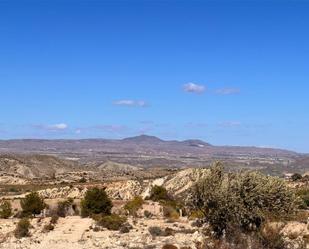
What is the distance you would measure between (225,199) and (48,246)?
1203cm

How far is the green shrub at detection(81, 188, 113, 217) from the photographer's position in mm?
53094

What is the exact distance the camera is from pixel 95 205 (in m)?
53.2

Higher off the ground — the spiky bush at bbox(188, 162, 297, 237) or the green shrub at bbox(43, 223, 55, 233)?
the spiky bush at bbox(188, 162, 297, 237)

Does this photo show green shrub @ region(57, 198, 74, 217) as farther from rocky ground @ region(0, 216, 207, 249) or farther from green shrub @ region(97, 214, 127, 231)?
green shrub @ region(97, 214, 127, 231)

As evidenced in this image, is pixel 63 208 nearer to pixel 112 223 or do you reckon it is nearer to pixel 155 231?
pixel 112 223

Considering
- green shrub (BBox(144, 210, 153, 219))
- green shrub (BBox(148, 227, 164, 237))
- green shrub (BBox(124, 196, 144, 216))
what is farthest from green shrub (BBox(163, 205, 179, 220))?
green shrub (BBox(148, 227, 164, 237))

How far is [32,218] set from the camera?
1971 inches

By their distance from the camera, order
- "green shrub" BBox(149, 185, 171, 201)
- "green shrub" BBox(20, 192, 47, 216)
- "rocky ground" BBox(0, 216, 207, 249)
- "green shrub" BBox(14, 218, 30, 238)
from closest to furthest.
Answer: "rocky ground" BBox(0, 216, 207, 249) < "green shrub" BBox(14, 218, 30, 238) < "green shrub" BBox(20, 192, 47, 216) < "green shrub" BBox(149, 185, 171, 201)

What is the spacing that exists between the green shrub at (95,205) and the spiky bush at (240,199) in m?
21.0

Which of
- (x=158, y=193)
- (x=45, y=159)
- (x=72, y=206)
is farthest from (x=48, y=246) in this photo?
(x=45, y=159)

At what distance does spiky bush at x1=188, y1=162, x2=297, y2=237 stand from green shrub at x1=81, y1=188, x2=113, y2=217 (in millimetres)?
21017

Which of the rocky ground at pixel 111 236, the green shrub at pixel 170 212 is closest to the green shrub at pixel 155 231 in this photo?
the rocky ground at pixel 111 236

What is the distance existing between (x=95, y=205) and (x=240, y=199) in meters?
23.2

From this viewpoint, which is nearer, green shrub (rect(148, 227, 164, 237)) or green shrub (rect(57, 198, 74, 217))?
green shrub (rect(148, 227, 164, 237))
